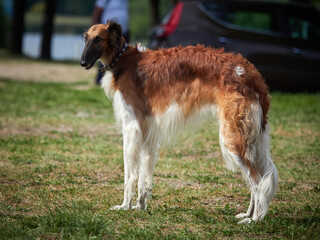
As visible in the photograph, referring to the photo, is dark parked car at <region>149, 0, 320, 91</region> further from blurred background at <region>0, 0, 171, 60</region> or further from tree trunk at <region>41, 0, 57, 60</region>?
tree trunk at <region>41, 0, 57, 60</region>

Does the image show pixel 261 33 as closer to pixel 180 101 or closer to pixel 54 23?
pixel 180 101

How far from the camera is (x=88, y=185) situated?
18.0ft

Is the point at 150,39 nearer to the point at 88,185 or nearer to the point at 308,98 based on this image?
the point at 308,98

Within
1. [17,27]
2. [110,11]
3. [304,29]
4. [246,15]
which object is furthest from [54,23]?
[304,29]

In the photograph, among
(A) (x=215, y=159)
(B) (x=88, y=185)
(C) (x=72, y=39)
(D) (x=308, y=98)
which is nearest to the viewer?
(B) (x=88, y=185)

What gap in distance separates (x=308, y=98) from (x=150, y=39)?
4.02 meters

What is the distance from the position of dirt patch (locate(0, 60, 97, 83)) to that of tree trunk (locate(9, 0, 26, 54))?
3.85m

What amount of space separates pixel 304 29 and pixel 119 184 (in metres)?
8.23

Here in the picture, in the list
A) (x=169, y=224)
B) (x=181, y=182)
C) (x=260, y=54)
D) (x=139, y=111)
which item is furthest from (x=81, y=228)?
(x=260, y=54)

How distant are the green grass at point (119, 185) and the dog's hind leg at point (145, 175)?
0.17 m

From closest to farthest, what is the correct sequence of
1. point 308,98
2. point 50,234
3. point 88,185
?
point 50,234 → point 88,185 → point 308,98

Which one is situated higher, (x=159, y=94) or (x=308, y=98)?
(x=159, y=94)

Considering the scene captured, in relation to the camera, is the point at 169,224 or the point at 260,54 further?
the point at 260,54

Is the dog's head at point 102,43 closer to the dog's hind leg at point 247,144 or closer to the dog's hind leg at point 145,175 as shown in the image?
the dog's hind leg at point 145,175
